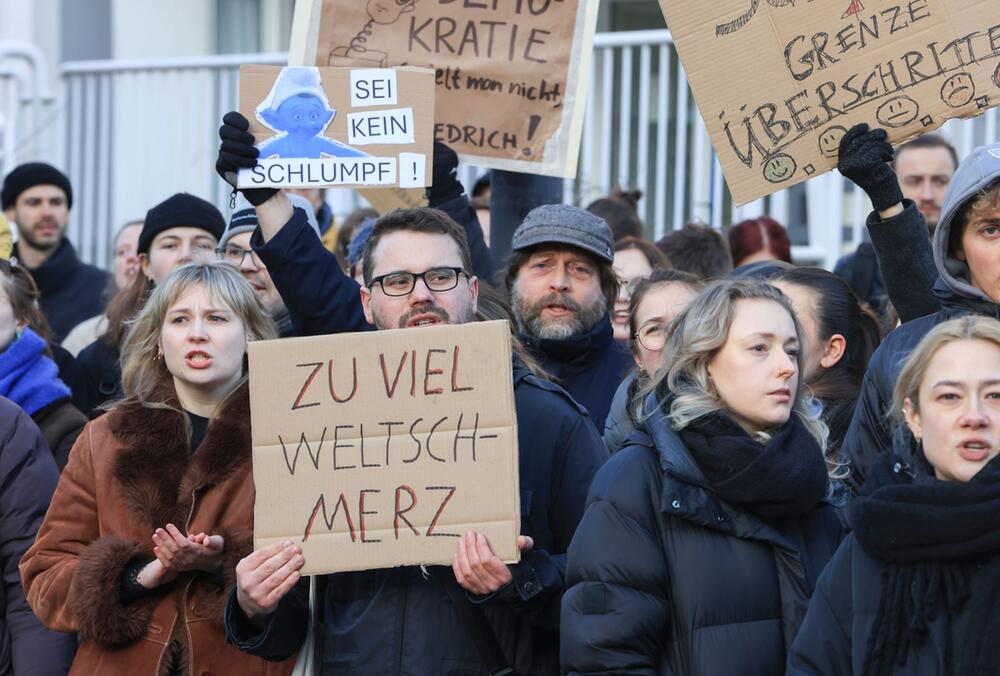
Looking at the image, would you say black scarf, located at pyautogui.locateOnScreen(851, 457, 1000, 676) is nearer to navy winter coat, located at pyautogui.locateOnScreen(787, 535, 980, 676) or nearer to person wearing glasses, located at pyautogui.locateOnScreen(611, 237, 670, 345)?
navy winter coat, located at pyautogui.locateOnScreen(787, 535, 980, 676)

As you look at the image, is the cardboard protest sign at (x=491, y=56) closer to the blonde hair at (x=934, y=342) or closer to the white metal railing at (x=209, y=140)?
the blonde hair at (x=934, y=342)

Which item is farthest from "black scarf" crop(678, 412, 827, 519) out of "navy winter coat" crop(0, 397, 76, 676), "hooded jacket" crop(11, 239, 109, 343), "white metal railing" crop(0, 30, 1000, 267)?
"white metal railing" crop(0, 30, 1000, 267)

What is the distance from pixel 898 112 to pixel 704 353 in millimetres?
1049

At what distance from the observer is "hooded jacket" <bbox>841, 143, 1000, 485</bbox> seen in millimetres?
3912

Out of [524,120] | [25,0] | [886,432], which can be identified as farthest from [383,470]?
[25,0]

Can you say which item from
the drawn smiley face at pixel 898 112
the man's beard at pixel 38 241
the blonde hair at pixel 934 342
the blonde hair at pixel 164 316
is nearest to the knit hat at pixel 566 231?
the blonde hair at pixel 164 316

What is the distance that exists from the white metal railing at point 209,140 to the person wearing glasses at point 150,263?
282 cm

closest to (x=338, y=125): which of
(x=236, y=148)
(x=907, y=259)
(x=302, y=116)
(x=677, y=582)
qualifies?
(x=302, y=116)

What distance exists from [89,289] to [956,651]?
19.8 feet

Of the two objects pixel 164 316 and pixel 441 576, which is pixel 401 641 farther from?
pixel 164 316

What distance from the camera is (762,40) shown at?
475 cm

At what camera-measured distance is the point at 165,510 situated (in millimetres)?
4578

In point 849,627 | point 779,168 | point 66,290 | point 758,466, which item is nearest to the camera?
point 849,627

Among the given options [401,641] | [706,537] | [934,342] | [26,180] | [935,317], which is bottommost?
[401,641]
